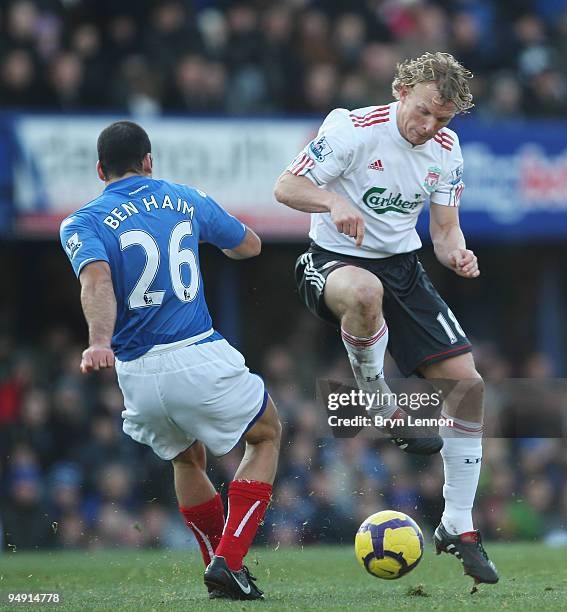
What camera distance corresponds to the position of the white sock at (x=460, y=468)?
24.1 feet

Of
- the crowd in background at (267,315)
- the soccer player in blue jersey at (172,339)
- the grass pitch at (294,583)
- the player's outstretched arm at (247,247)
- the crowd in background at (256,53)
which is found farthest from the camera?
the crowd in background at (256,53)

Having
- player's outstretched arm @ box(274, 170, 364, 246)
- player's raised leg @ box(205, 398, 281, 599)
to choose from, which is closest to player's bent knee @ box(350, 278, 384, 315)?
player's outstretched arm @ box(274, 170, 364, 246)

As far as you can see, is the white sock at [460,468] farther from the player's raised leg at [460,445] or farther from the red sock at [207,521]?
the red sock at [207,521]

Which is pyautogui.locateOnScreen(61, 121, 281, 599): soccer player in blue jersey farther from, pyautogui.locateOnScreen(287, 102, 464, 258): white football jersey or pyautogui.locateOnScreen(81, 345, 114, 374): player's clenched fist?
pyautogui.locateOnScreen(287, 102, 464, 258): white football jersey

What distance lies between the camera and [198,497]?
705 centimetres

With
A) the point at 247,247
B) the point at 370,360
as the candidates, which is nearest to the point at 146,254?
the point at 247,247

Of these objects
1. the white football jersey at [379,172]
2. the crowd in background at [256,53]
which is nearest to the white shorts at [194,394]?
the white football jersey at [379,172]

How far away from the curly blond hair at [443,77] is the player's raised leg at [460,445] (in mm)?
1466

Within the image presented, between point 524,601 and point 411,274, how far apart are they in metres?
2.11

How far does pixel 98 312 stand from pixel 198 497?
141cm

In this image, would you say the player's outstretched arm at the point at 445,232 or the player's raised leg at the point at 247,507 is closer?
the player's raised leg at the point at 247,507

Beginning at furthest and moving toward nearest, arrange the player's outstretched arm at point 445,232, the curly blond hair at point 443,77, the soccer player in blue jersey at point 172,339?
the player's outstretched arm at point 445,232 → the curly blond hair at point 443,77 → the soccer player in blue jersey at point 172,339

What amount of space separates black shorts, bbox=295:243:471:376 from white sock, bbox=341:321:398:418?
4.8 inches

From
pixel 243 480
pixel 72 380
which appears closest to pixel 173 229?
pixel 243 480
